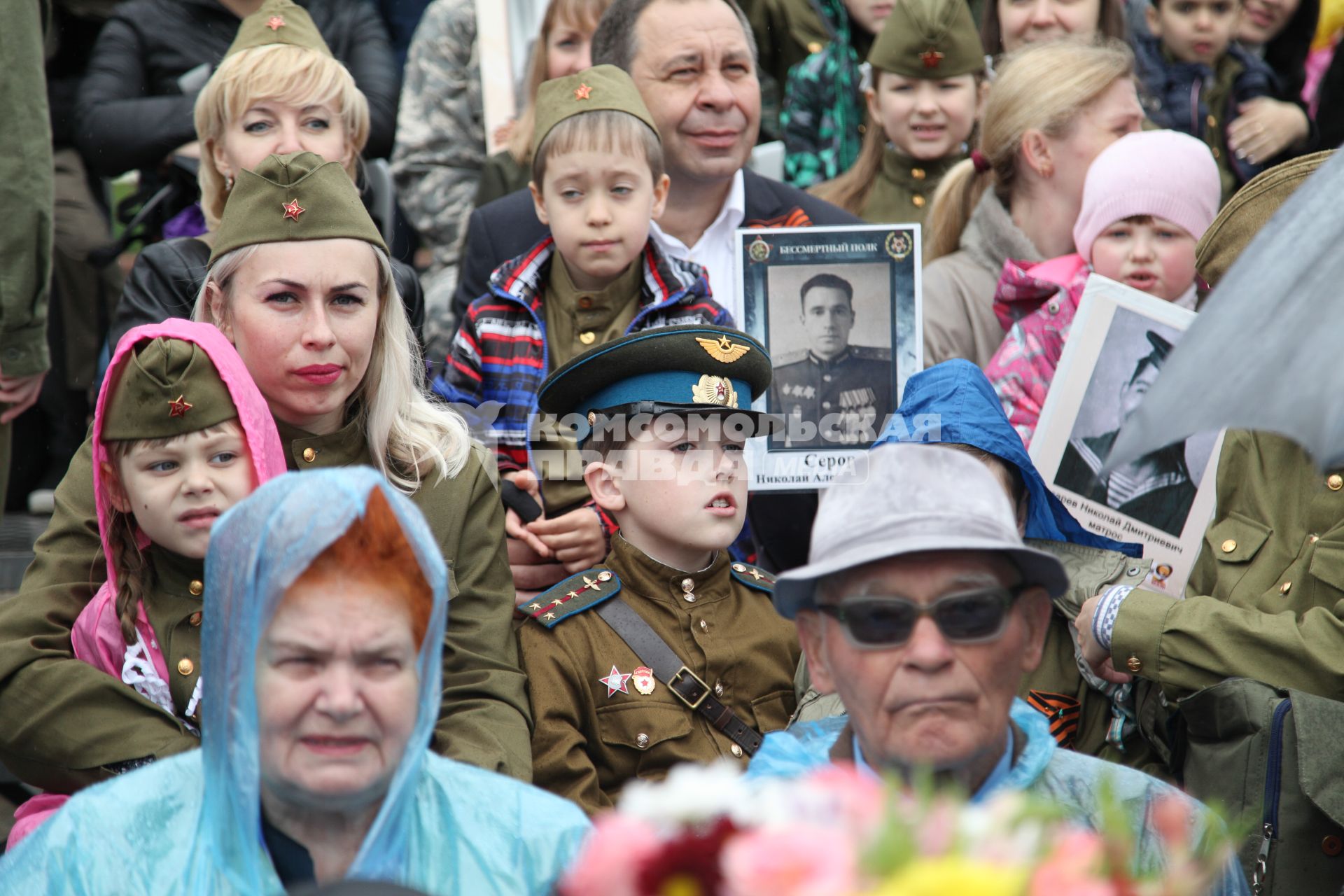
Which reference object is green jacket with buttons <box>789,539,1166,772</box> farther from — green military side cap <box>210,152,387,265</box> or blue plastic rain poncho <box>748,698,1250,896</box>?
green military side cap <box>210,152,387,265</box>

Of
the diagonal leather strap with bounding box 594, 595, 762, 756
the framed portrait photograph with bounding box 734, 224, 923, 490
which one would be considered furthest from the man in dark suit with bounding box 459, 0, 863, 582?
the diagonal leather strap with bounding box 594, 595, 762, 756

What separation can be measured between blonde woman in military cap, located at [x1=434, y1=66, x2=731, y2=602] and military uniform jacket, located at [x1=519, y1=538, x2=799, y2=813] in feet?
2.26

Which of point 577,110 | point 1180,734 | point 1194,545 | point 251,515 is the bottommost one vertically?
point 1180,734

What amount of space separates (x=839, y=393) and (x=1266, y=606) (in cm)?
157

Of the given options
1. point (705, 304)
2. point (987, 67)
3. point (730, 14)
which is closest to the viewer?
point (705, 304)

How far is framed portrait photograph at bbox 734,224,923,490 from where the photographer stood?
517cm

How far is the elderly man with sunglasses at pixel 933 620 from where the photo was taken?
2.81m

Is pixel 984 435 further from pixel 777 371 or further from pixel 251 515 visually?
pixel 251 515

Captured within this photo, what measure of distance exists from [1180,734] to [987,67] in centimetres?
378

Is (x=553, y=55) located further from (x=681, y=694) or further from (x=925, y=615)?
(x=925, y=615)

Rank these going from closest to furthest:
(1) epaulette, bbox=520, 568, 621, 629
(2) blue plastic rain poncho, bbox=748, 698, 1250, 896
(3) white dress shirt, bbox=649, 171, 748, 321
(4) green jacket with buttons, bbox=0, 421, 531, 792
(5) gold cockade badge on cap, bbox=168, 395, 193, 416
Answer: (2) blue plastic rain poncho, bbox=748, 698, 1250, 896 < (4) green jacket with buttons, bbox=0, 421, 531, 792 < (5) gold cockade badge on cap, bbox=168, 395, 193, 416 < (1) epaulette, bbox=520, 568, 621, 629 < (3) white dress shirt, bbox=649, 171, 748, 321

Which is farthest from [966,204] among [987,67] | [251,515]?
[251,515]

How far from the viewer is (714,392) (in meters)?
4.48

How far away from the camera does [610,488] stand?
4578mm
